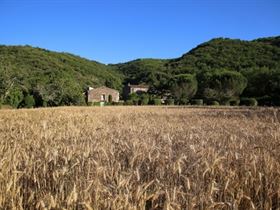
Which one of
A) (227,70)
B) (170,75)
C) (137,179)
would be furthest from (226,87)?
(137,179)

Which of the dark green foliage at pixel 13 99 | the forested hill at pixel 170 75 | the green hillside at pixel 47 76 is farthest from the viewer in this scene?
the forested hill at pixel 170 75

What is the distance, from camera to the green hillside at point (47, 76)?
6519cm

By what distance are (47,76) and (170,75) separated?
52838 millimetres

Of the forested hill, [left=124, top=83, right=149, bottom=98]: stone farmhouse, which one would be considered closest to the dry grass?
the forested hill

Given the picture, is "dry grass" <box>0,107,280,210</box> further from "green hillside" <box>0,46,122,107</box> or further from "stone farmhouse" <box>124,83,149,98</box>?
"stone farmhouse" <box>124,83,149,98</box>

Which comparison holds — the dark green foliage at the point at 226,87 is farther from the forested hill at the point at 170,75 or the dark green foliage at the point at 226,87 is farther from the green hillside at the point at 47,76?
the green hillside at the point at 47,76

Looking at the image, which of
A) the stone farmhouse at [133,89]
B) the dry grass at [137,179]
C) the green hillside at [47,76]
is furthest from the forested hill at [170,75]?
the dry grass at [137,179]

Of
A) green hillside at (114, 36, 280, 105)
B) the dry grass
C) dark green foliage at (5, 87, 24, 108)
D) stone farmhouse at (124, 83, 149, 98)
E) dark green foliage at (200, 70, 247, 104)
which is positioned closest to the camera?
the dry grass

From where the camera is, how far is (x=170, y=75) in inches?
4970

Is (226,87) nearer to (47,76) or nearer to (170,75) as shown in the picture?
(47,76)

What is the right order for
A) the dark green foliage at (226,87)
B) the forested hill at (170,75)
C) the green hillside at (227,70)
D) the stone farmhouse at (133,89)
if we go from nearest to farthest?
the forested hill at (170,75) → the dark green foliage at (226,87) → the green hillside at (227,70) → the stone farmhouse at (133,89)

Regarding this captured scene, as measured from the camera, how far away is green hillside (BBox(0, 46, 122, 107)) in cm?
6519

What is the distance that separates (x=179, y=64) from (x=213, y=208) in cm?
13596

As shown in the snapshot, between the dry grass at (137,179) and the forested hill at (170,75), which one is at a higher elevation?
the forested hill at (170,75)
